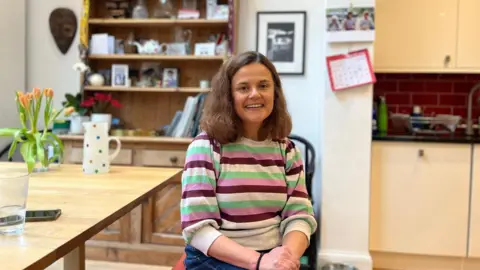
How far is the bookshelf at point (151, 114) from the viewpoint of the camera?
2.88 metres

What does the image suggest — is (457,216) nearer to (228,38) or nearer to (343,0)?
(343,0)

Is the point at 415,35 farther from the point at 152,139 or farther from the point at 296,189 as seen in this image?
the point at 296,189

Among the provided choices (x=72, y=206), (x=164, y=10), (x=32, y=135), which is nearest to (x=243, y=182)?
(x=72, y=206)

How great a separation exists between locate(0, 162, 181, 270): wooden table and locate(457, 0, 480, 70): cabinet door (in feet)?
7.06

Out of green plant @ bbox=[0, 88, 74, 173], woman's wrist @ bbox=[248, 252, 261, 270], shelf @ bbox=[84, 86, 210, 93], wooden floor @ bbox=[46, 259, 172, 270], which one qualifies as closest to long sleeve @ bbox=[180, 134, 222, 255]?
woman's wrist @ bbox=[248, 252, 261, 270]

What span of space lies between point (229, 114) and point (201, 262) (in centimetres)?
44

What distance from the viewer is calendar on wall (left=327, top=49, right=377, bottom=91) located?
102 inches

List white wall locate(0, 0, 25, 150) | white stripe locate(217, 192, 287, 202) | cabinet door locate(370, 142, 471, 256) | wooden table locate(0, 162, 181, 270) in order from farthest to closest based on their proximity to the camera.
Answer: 1. white wall locate(0, 0, 25, 150)
2. cabinet door locate(370, 142, 471, 256)
3. white stripe locate(217, 192, 287, 202)
4. wooden table locate(0, 162, 181, 270)

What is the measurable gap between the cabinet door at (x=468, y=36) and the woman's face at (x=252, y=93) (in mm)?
2088

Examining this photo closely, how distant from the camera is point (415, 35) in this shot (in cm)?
292

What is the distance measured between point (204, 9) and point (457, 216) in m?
2.20

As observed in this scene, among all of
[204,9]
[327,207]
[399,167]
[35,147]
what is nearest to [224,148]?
[35,147]

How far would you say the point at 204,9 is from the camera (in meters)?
3.27

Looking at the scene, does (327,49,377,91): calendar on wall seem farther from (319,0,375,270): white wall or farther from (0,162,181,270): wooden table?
(0,162,181,270): wooden table
